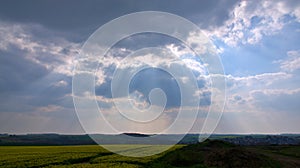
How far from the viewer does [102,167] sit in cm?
2684

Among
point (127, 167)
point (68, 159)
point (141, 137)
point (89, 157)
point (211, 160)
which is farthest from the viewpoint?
point (141, 137)

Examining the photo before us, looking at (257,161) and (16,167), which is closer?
(16,167)

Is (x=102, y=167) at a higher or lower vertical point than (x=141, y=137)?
lower

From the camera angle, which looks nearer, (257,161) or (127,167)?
(127,167)

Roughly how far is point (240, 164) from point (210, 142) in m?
23.3

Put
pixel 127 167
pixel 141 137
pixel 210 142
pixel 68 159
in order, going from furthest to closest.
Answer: pixel 141 137 < pixel 210 142 < pixel 68 159 < pixel 127 167

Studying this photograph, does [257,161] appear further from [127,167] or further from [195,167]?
[127,167]

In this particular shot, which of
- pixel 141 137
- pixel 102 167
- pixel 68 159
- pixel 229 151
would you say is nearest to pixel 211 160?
pixel 229 151

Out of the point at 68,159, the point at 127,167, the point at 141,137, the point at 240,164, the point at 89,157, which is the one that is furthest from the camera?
the point at 141,137

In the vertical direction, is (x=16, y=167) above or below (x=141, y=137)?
below

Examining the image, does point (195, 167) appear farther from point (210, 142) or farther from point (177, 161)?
point (210, 142)

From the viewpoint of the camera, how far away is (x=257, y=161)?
30.0 metres

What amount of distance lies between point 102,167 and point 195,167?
28.6ft

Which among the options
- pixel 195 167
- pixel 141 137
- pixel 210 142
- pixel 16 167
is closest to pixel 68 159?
pixel 16 167
